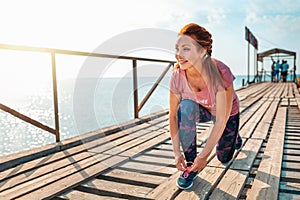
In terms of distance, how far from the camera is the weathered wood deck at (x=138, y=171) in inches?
60.5

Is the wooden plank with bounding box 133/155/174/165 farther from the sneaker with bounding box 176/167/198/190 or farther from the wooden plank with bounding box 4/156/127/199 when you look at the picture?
the sneaker with bounding box 176/167/198/190

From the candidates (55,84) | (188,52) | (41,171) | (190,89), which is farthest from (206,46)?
(55,84)

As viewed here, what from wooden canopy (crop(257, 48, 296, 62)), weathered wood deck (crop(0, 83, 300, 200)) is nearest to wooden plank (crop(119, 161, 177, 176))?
weathered wood deck (crop(0, 83, 300, 200))

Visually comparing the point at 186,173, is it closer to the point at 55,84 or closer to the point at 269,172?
the point at 269,172

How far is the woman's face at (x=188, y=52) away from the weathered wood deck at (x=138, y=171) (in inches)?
29.5

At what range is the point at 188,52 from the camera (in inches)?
59.6

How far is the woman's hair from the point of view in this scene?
4.87 feet

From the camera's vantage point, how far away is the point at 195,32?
58.4 inches

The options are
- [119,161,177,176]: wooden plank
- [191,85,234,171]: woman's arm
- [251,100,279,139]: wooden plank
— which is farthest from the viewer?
[251,100,279,139]: wooden plank

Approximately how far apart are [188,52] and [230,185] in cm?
84

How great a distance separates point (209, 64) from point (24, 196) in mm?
1326

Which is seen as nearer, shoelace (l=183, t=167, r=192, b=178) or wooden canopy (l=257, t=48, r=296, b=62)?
shoelace (l=183, t=167, r=192, b=178)

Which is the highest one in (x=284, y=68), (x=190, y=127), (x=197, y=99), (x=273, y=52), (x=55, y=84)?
(x=273, y=52)

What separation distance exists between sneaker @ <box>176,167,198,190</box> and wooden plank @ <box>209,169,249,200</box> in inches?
5.9
